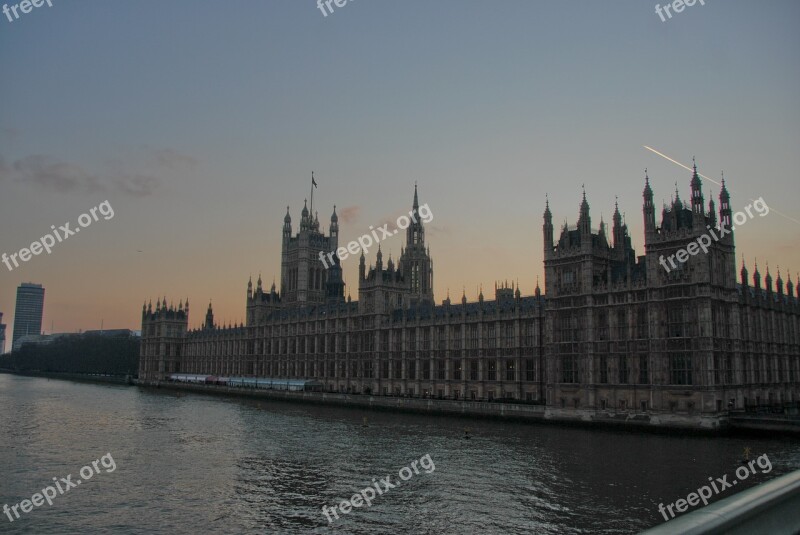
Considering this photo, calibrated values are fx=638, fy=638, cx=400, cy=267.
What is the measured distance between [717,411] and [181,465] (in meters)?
57.3

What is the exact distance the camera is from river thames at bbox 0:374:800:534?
35406mm

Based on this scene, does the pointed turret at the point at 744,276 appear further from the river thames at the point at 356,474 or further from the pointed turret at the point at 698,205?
the river thames at the point at 356,474

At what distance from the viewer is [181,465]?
53094mm

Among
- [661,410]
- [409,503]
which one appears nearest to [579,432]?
[661,410]

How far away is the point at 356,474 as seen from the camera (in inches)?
1900

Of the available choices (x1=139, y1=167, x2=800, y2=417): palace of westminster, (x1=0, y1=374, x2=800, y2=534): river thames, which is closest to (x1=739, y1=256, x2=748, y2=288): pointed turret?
Result: (x1=139, y1=167, x2=800, y2=417): palace of westminster

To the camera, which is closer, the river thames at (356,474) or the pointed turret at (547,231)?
the river thames at (356,474)

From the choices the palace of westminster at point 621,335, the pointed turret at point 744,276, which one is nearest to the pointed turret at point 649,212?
the palace of westminster at point 621,335

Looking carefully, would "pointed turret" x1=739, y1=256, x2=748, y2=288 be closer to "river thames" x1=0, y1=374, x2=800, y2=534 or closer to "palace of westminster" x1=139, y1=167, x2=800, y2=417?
"palace of westminster" x1=139, y1=167, x2=800, y2=417

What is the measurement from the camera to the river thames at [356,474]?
A: 3541 cm

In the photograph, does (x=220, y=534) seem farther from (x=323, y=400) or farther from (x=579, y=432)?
(x=323, y=400)

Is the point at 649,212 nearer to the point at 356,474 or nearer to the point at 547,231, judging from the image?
the point at 547,231

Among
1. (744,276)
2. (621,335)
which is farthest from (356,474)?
(744,276)

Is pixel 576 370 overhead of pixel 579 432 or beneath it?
overhead
